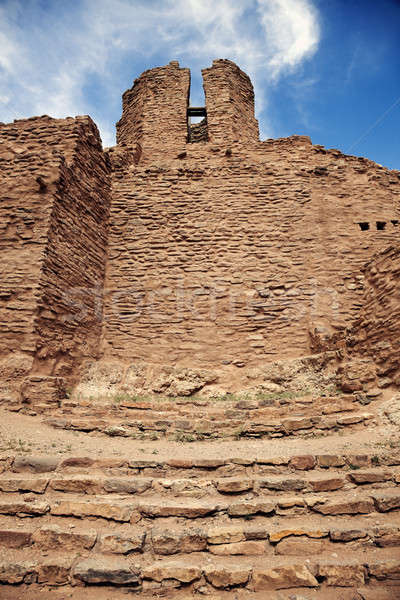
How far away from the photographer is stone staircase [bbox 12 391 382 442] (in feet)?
16.7

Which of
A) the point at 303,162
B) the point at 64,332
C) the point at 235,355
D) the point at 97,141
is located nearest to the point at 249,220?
the point at 303,162

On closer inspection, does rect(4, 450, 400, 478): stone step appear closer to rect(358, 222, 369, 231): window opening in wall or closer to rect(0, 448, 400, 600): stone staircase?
rect(0, 448, 400, 600): stone staircase

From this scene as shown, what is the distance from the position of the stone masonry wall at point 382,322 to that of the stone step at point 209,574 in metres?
3.44

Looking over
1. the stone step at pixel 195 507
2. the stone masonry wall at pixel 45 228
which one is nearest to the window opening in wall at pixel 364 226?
the stone masonry wall at pixel 45 228

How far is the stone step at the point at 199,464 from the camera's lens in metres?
3.97

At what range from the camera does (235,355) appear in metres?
8.09

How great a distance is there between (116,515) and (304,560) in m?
1.74

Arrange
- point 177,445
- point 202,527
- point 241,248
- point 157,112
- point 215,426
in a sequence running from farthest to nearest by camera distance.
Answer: point 157,112 < point 241,248 < point 215,426 < point 177,445 < point 202,527

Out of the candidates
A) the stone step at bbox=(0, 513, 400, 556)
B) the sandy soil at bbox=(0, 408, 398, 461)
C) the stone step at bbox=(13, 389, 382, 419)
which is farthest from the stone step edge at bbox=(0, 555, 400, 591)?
the stone step at bbox=(13, 389, 382, 419)

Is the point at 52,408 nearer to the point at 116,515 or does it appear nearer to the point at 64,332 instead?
the point at 64,332

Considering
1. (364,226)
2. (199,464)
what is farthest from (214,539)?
(364,226)

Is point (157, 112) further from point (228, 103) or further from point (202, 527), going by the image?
point (202, 527)

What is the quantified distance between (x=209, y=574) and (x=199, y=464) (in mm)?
1351

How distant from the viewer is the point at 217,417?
5.73 meters
